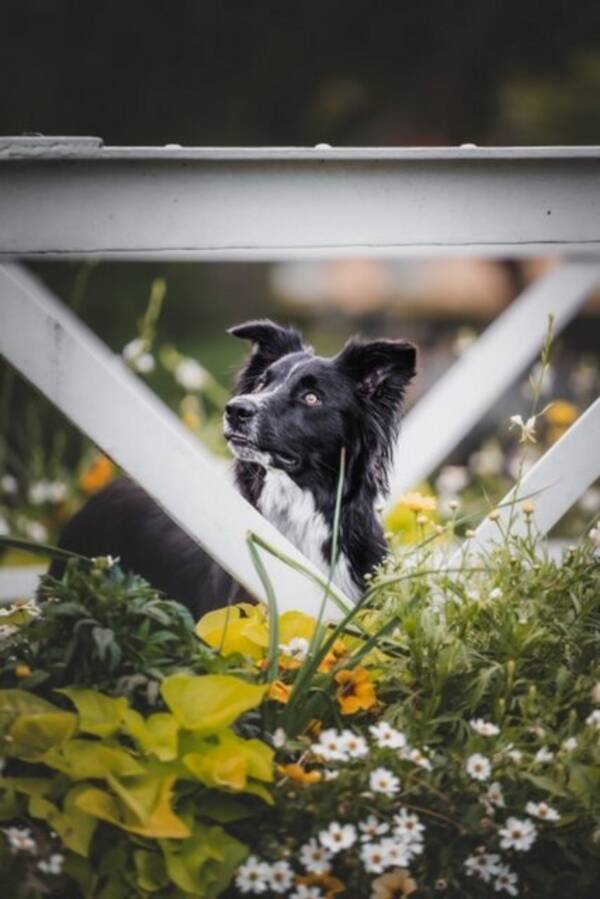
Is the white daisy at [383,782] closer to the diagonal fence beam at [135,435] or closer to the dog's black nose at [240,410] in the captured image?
the diagonal fence beam at [135,435]

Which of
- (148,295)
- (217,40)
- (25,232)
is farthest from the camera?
(148,295)

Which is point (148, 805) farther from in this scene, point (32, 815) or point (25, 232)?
point (25, 232)

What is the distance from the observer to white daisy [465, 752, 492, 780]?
6.85 ft

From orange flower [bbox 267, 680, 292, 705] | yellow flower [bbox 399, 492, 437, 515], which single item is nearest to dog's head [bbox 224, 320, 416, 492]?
yellow flower [bbox 399, 492, 437, 515]

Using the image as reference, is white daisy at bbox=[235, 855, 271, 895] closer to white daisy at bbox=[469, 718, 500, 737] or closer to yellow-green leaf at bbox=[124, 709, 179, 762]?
yellow-green leaf at bbox=[124, 709, 179, 762]

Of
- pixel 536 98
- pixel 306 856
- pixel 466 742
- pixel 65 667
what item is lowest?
pixel 306 856

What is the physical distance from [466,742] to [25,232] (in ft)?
3.98

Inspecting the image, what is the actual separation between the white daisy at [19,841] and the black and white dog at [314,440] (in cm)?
114

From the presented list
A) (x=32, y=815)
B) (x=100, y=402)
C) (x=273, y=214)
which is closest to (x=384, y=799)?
(x=32, y=815)

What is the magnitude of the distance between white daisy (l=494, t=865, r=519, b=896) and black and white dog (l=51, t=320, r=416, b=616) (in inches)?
44.8

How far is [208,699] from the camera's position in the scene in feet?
6.72

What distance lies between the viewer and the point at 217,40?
23.5ft

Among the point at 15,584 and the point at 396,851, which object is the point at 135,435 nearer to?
the point at 396,851

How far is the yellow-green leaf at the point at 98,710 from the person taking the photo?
6.66 feet
